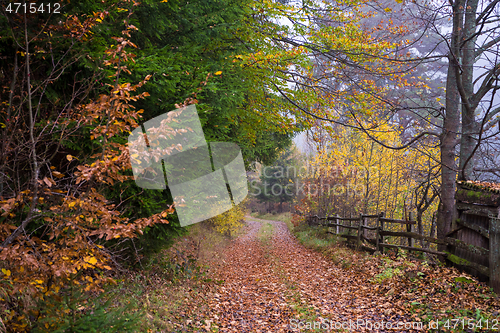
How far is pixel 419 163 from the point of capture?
52.7 feet

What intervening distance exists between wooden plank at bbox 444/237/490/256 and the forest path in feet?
6.33

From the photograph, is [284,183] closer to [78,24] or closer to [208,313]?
[208,313]

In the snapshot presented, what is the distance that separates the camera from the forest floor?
15.4ft

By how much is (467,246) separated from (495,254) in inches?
35.5

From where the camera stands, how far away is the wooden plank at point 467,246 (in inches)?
212

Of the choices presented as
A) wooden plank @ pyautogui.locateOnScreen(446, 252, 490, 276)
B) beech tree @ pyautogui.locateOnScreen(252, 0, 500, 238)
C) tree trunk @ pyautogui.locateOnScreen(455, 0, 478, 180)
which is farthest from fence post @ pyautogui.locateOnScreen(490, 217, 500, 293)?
tree trunk @ pyautogui.locateOnScreen(455, 0, 478, 180)

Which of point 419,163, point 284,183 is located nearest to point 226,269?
point 419,163

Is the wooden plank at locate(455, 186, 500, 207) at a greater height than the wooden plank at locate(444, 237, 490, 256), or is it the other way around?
the wooden plank at locate(455, 186, 500, 207)

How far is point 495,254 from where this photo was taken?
16.5 ft

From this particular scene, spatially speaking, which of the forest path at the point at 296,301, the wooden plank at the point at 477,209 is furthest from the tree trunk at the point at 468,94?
the forest path at the point at 296,301

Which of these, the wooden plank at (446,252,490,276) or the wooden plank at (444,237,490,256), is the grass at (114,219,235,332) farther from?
the wooden plank at (444,237,490,256)

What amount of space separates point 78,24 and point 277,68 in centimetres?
586

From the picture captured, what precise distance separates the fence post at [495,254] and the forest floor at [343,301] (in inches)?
7.5

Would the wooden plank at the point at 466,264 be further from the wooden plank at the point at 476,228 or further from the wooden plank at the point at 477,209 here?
the wooden plank at the point at 477,209
